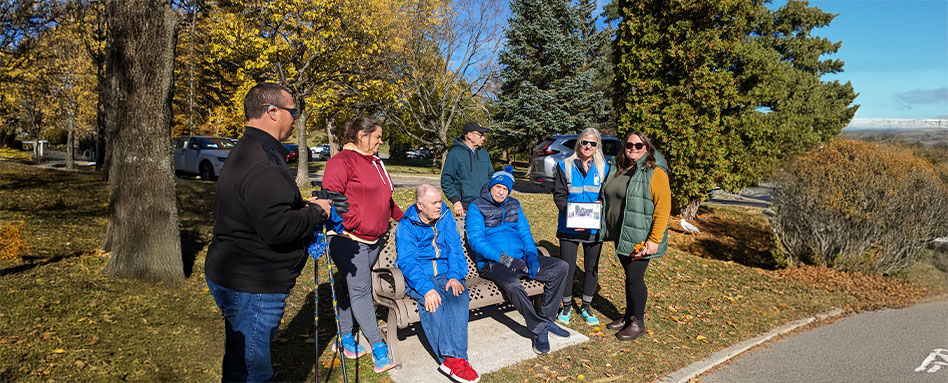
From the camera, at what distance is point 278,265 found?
2.32 m

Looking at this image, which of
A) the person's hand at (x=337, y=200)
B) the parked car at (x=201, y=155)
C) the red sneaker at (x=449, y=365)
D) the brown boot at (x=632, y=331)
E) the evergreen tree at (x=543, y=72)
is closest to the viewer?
the person's hand at (x=337, y=200)

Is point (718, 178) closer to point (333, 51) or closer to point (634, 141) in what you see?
point (634, 141)

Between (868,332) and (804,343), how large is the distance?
3.50ft

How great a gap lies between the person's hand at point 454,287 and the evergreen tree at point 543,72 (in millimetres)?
19341

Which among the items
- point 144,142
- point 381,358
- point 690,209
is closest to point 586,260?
point 381,358

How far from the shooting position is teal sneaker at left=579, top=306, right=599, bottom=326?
488 centimetres

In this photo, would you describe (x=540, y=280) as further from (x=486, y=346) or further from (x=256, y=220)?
(x=256, y=220)

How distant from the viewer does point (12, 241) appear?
A: 6.19 m

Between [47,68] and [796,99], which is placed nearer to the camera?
[47,68]

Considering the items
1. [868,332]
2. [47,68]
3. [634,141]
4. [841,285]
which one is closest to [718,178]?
[841,285]

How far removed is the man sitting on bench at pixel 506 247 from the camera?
429cm

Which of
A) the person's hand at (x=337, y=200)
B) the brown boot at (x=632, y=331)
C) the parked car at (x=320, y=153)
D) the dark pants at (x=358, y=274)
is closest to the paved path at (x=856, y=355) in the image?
the brown boot at (x=632, y=331)

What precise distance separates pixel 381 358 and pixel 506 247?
1.49m

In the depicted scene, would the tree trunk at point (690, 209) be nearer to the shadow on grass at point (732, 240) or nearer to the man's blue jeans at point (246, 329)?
the shadow on grass at point (732, 240)
